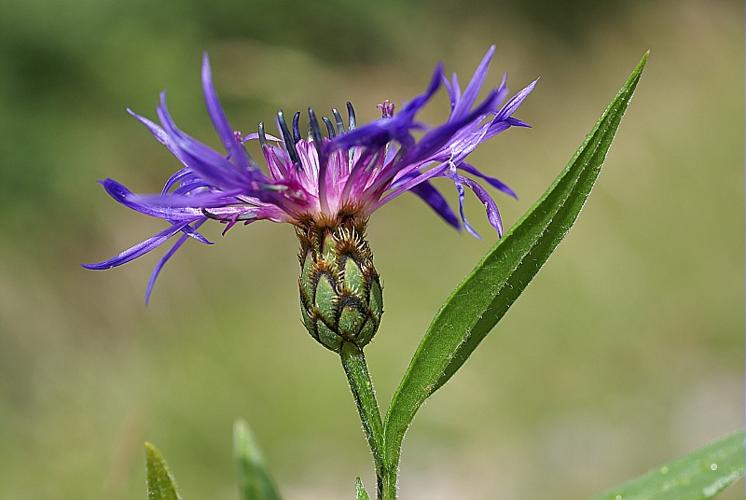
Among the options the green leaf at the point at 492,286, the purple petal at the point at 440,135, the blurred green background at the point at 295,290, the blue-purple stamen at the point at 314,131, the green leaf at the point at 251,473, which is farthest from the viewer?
the blurred green background at the point at 295,290

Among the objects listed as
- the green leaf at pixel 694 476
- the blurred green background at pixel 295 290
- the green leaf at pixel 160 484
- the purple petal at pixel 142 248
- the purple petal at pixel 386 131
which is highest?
the blurred green background at pixel 295 290

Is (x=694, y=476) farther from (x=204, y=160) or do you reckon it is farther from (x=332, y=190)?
(x=204, y=160)

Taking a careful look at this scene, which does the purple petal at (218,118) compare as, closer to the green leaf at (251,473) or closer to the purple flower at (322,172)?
the purple flower at (322,172)

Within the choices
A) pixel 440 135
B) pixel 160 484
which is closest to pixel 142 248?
pixel 160 484

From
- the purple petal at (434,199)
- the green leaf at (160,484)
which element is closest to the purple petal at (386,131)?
the purple petal at (434,199)

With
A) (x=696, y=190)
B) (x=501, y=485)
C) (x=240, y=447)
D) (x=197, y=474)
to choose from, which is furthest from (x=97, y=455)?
(x=696, y=190)

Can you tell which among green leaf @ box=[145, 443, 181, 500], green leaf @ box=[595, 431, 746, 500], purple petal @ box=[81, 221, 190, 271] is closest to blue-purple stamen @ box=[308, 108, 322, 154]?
purple petal @ box=[81, 221, 190, 271]
